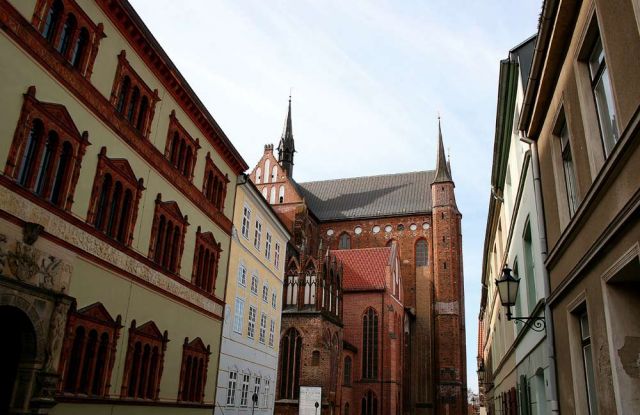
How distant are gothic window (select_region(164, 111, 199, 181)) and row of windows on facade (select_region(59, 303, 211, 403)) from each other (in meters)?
5.21

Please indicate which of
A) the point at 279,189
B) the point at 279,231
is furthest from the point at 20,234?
the point at 279,189

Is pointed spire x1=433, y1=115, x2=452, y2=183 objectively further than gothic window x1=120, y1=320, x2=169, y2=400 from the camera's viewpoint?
Yes

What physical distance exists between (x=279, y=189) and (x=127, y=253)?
4268cm

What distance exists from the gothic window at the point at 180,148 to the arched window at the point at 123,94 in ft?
8.20

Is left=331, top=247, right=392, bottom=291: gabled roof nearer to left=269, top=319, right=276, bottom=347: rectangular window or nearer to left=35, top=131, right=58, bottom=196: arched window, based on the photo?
left=269, top=319, right=276, bottom=347: rectangular window

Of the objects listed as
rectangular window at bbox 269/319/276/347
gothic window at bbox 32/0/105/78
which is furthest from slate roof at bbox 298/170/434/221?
gothic window at bbox 32/0/105/78

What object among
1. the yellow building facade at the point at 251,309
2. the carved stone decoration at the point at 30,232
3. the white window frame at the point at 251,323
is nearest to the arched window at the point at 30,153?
the carved stone decoration at the point at 30,232

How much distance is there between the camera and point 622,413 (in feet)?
21.2

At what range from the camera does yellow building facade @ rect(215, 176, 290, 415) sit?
22031 mm

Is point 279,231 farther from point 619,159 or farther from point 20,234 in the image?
point 619,159

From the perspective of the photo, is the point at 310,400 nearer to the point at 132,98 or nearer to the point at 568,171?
the point at 132,98

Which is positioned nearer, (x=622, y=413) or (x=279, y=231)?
(x=622, y=413)

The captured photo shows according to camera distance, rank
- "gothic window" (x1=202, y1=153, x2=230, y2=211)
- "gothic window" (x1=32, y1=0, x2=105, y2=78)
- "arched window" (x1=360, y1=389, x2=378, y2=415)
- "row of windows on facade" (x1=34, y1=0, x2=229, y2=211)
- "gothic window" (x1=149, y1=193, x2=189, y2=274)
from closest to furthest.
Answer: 1. "gothic window" (x1=32, y1=0, x2=105, y2=78)
2. "row of windows on facade" (x1=34, y1=0, x2=229, y2=211)
3. "gothic window" (x1=149, y1=193, x2=189, y2=274)
4. "gothic window" (x1=202, y1=153, x2=230, y2=211)
5. "arched window" (x1=360, y1=389, x2=378, y2=415)

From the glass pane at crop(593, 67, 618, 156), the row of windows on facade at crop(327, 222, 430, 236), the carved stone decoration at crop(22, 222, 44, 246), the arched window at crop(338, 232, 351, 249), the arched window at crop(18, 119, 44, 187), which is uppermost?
the row of windows on facade at crop(327, 222, 430, 236)
